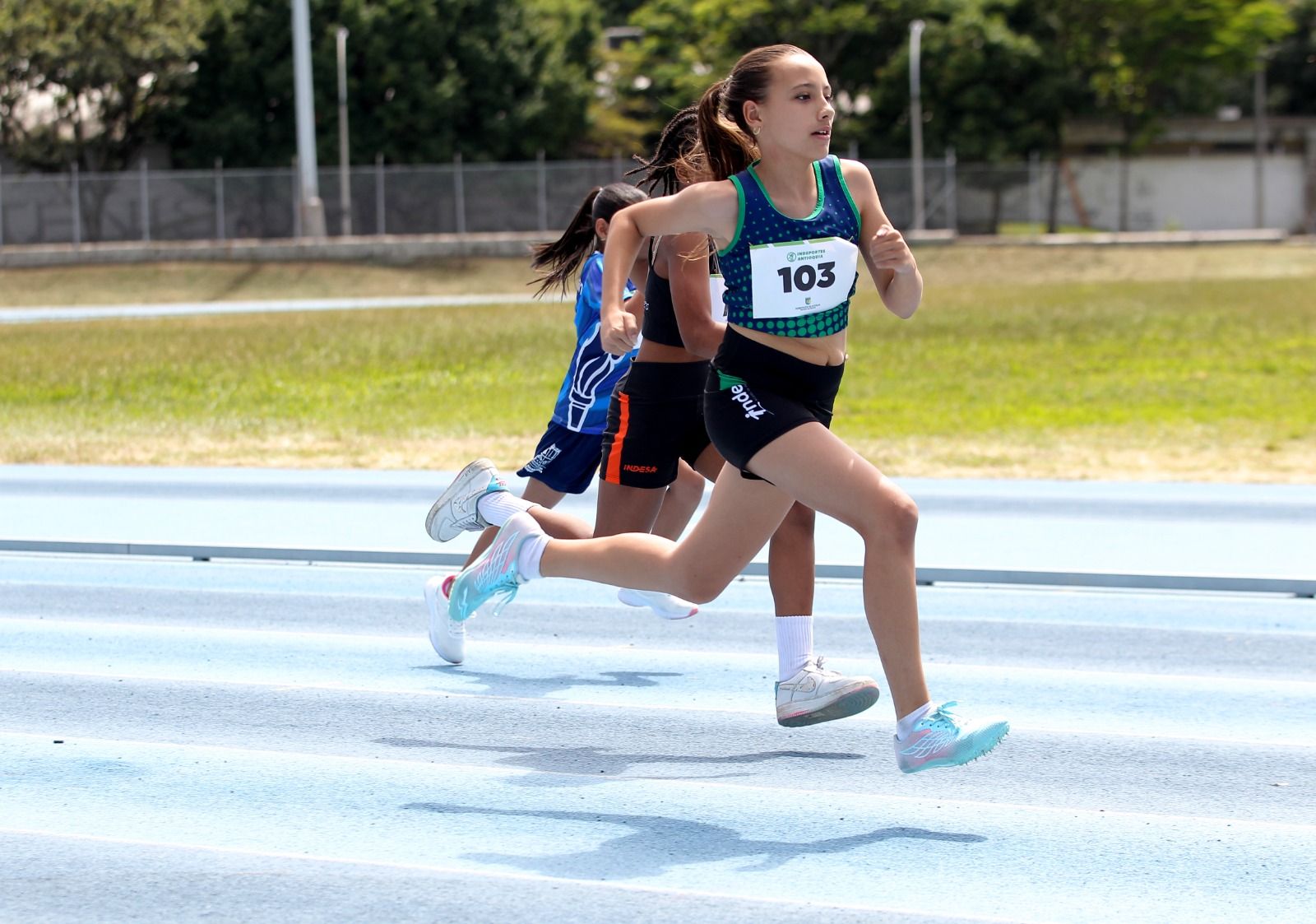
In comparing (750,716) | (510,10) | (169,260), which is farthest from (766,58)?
(510,10)

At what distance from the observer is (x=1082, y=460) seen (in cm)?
1285

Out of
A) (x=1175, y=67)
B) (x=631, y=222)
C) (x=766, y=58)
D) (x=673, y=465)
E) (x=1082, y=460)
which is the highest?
(x=1175, y=67)

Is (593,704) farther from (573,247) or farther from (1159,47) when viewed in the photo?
(1159,47)

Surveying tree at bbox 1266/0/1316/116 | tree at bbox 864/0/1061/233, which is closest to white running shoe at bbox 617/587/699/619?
tree at bbox 864/0/1061/233

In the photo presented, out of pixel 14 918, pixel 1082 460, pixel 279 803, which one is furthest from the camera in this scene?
pixel 1082 460

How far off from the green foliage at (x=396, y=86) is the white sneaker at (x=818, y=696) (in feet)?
167

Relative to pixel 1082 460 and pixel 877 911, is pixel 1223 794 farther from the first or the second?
pixel 1082 460

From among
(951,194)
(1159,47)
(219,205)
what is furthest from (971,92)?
(219,205)

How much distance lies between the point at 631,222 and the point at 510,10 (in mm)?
54506

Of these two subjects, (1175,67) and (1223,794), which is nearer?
(1223,794)

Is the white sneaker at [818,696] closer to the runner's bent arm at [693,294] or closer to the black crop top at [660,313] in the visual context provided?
the runner's bent arm at [693,294]

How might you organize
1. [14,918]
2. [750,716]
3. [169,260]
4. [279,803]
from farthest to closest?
[169,260]
[750,716]
[279,803]
[14,918]

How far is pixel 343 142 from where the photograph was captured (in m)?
51.7

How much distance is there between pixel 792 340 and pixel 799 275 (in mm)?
179
